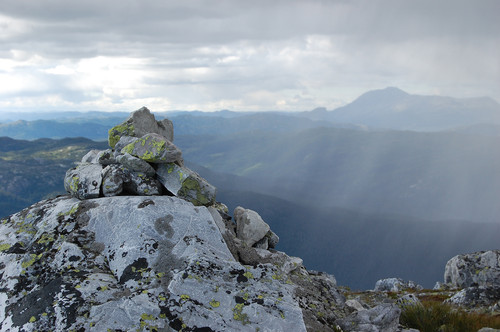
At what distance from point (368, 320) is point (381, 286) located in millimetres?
52484

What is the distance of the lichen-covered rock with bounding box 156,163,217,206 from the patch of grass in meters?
11.1

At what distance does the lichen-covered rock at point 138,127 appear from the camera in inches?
867

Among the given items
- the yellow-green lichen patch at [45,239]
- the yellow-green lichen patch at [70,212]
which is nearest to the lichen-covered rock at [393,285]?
the yellow-green lichen patch at [70,212]

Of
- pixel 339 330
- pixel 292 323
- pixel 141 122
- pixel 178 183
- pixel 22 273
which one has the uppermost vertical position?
pixel 141 122

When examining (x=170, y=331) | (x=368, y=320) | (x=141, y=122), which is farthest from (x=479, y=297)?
(x=141, y=122)

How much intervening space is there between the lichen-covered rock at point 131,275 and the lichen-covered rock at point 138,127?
6879 millimetres

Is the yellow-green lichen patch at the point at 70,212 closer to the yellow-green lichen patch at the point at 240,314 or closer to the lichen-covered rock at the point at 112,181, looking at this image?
the lichen-covered rock at the point at 112,181

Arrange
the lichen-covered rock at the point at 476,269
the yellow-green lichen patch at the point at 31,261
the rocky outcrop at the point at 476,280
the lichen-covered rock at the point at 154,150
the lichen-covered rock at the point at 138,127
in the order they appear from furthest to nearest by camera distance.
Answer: the lichen-covered rock at the point at 476,269 < the rocky outcrop at the point at 476,280 < the lichen-covered rock at the point at 138,127 < the lichen-covered rock at the point at 154,150 < the yellow-green lichen patch at the point at 31,261

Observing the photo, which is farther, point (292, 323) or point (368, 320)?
point (368, 320)

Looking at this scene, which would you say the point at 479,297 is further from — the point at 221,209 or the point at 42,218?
the point at 42,218

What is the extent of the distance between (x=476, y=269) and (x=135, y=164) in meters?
44.7

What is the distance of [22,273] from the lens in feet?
41.4

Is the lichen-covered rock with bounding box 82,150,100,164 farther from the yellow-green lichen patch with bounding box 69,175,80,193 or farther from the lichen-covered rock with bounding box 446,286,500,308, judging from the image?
the lichen-covered rock with bounding box 446,286,500,308

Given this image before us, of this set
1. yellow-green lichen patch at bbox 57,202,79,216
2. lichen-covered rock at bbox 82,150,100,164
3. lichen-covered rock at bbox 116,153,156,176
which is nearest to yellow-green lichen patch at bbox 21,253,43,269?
yellow-green lichen patch at bbox 57,202,79,216
